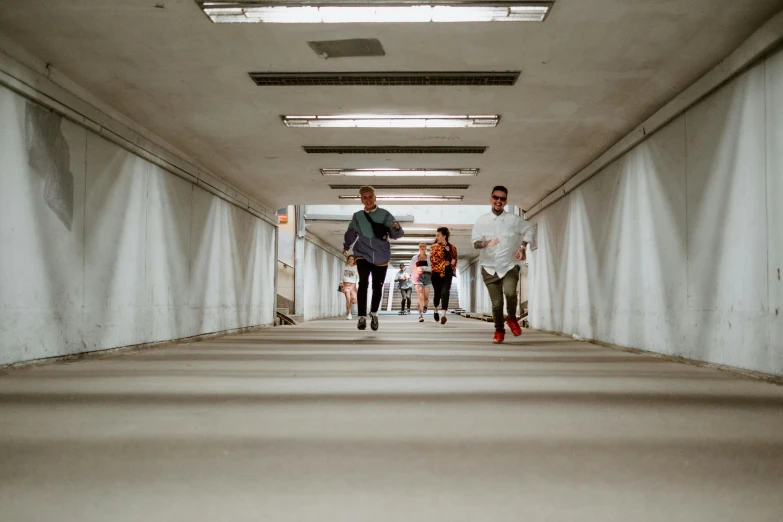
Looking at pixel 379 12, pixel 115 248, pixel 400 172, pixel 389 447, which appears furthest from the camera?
pixel 400 172

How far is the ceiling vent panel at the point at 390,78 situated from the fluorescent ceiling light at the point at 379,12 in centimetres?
122

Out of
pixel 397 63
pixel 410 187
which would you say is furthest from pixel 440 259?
pixel 397 63

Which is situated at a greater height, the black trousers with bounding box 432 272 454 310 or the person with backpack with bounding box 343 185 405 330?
the person with backpack with bounding box 343 185 405 330

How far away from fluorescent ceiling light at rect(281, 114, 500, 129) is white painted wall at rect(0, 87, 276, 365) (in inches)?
84.8

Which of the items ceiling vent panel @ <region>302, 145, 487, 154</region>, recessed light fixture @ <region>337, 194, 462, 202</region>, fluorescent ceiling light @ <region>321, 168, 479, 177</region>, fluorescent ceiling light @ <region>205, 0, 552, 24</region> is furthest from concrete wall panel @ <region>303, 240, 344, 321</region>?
fluorescent ceiling light @ <region>205, 0, 552, 24</region>

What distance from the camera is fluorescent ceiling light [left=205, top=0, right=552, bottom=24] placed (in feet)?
15.6

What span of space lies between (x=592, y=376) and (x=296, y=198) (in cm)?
1014

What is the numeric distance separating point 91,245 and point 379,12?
13.0 feet

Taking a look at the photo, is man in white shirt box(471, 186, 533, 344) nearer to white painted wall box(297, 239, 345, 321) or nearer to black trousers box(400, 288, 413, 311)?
white painted wall box(297, 239, 345, 321)

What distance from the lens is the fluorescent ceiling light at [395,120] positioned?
7.80 metres

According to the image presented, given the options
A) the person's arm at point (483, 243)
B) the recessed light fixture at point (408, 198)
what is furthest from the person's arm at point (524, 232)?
the recessed light fixture at point (408, 198)

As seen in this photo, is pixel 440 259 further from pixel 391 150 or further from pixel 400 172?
pixel 391 150

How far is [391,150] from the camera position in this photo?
9609 mm

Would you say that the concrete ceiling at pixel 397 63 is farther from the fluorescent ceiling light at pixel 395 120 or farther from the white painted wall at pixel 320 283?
the white painted wall at pixel 320 283
